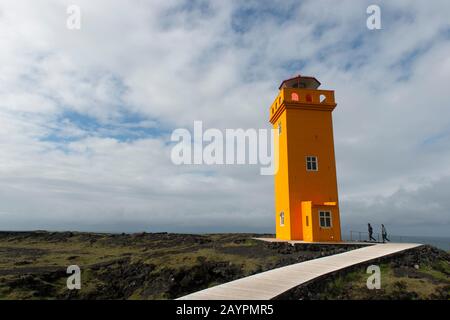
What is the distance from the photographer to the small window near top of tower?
24645 mm

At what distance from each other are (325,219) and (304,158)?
5.26m

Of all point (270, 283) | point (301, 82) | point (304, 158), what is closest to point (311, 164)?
point (304, 158)

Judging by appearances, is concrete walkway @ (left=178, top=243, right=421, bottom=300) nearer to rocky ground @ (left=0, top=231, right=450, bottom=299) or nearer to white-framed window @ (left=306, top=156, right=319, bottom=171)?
rocky ground @ (left=0, top=231, right=450, bottom=299)

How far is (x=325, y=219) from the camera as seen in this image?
977 inches

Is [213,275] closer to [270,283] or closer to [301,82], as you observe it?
[270,283]

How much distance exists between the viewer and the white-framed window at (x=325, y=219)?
24.6 m

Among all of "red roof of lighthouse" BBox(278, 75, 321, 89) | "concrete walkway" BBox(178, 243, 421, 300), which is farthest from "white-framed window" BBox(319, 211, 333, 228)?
"red roof of lighthouse" BBox(278, 75, 321, 89)

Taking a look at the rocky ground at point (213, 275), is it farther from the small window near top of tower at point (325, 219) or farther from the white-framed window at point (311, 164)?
the white-framed window at point (311, 164)

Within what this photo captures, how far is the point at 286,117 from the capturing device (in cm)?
2731

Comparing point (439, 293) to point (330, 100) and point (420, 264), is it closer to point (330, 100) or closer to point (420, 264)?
point (420, 264)

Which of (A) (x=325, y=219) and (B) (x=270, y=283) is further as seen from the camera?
(A) (x=325, y=219)

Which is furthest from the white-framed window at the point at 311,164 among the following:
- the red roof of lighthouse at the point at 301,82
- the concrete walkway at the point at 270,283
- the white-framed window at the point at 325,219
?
the concrete walkway at the point at 270,283

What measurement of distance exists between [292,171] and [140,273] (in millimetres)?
13824
